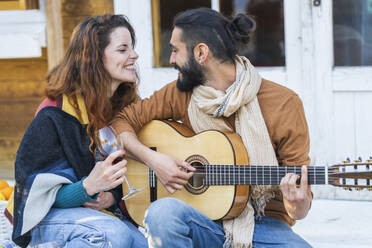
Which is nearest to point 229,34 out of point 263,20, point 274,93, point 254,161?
point 274,93

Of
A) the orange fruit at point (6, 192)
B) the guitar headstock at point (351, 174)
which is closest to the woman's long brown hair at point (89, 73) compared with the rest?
the orange fruit at point (6, 192)

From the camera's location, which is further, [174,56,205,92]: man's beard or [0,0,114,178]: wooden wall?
[0,0,114,178]: wooden wall

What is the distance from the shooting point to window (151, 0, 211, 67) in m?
4.00

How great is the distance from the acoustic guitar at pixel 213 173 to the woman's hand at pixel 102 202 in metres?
0.11

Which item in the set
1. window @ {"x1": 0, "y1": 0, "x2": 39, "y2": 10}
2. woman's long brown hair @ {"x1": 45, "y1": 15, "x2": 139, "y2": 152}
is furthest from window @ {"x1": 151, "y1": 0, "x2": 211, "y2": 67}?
woman's long brown hair @ {"x1": 45, "y1": 15, "x2": 139, "y2": 152}

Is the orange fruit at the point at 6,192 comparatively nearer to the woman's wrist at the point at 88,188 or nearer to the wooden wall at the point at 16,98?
the woman's wrist at the point at 88,188

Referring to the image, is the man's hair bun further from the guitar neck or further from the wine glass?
the wine glass

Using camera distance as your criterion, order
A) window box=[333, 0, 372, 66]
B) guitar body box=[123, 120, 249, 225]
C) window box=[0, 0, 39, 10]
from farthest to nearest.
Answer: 1. window box=[0, 0, 39, 10]
2. window box=[333, 0, 372, 66]
3. guitar body box=[123, 120, 249, 225]

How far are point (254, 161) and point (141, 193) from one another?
1.96 ft

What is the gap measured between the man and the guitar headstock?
106 millimetres

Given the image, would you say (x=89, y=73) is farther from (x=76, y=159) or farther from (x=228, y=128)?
(x=228, y=128)

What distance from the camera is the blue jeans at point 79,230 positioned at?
2.33 meters

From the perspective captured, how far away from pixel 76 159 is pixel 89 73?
355 millimetres

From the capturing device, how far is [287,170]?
7.53 ft
